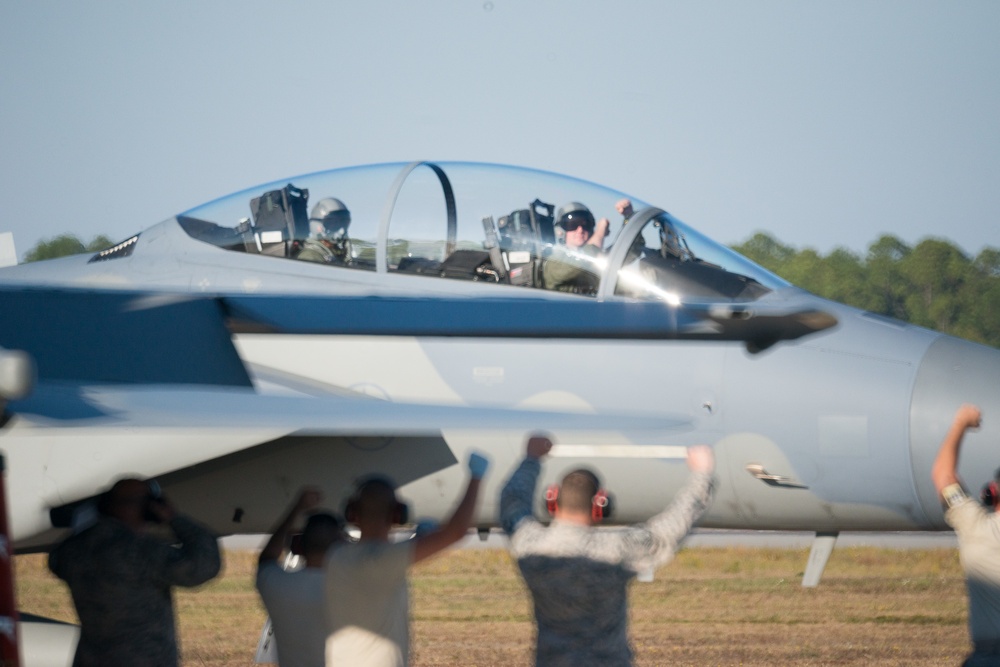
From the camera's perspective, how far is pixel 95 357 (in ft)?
19.7

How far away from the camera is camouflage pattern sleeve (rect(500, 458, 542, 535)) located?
15.9 feet

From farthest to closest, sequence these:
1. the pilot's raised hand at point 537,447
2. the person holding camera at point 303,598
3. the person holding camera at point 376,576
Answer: the person holding camera at point 303,598 < the pilot's raised hand at point 537,447 < the person holding camera at point 376,576

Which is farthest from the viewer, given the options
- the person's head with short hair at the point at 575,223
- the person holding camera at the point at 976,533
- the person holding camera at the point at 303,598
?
the person's head with short hair at the point at 575,223

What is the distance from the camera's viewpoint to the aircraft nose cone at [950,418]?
6098 millimetres

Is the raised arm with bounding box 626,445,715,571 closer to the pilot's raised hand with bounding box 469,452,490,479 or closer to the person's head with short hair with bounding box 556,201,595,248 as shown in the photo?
the pilot's raised hand with bounding box 469,452,490,479

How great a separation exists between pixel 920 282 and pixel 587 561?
39332 millimetres

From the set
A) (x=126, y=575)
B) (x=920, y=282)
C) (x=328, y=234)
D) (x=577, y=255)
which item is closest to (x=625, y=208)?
(x=577, y=255)

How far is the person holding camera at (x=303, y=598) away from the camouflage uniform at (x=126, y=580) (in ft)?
0.97

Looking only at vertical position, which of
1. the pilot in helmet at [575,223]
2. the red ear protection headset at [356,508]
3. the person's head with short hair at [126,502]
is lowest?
the person's head with short hair at [126,502]

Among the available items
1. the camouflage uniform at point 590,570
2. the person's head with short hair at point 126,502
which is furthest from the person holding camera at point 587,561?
the person's head with short hair at point 126,502

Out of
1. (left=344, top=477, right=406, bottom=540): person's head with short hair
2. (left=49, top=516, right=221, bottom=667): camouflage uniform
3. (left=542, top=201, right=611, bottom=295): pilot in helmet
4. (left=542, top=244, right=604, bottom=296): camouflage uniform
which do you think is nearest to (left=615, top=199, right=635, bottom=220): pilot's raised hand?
(left=542, top=201, right=611, bottom=295): pilot in helmet

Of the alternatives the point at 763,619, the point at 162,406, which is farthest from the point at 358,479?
the point at 763,619

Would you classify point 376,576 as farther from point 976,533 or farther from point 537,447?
point 976,533

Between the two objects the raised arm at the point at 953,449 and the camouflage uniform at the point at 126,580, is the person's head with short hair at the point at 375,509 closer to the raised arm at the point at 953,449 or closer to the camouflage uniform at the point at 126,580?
the camouflage uniform at the point at 126,580
